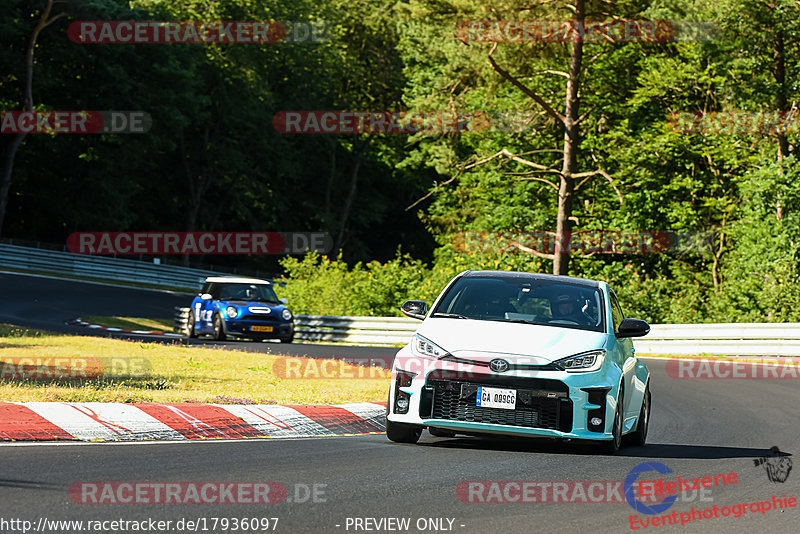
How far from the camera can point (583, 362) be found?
10.2 metres

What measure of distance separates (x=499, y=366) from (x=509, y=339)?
0.37 metres

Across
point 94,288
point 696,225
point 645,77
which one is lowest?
point 94,288

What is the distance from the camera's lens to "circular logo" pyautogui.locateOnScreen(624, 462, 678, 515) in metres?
7.72

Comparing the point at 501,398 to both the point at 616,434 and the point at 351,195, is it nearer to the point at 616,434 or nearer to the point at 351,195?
the point at 616,434

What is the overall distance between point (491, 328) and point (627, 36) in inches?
1262

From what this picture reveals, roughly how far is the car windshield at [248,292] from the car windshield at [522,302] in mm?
20153

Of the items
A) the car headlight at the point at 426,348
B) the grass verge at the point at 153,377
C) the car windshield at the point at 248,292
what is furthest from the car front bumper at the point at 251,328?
the car headlight at the point at 426,348

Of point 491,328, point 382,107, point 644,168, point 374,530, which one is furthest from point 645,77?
point 374,530

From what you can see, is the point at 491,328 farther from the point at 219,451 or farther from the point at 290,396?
the point at 290,396

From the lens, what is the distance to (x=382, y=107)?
76938 mm

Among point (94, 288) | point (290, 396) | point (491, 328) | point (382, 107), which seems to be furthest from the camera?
point (382, 107)

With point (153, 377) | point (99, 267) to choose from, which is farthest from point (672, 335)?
point (99, 267)

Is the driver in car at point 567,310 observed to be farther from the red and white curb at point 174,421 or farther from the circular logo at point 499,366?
the red and white curb at point 174,421

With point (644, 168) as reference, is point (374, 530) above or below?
below
